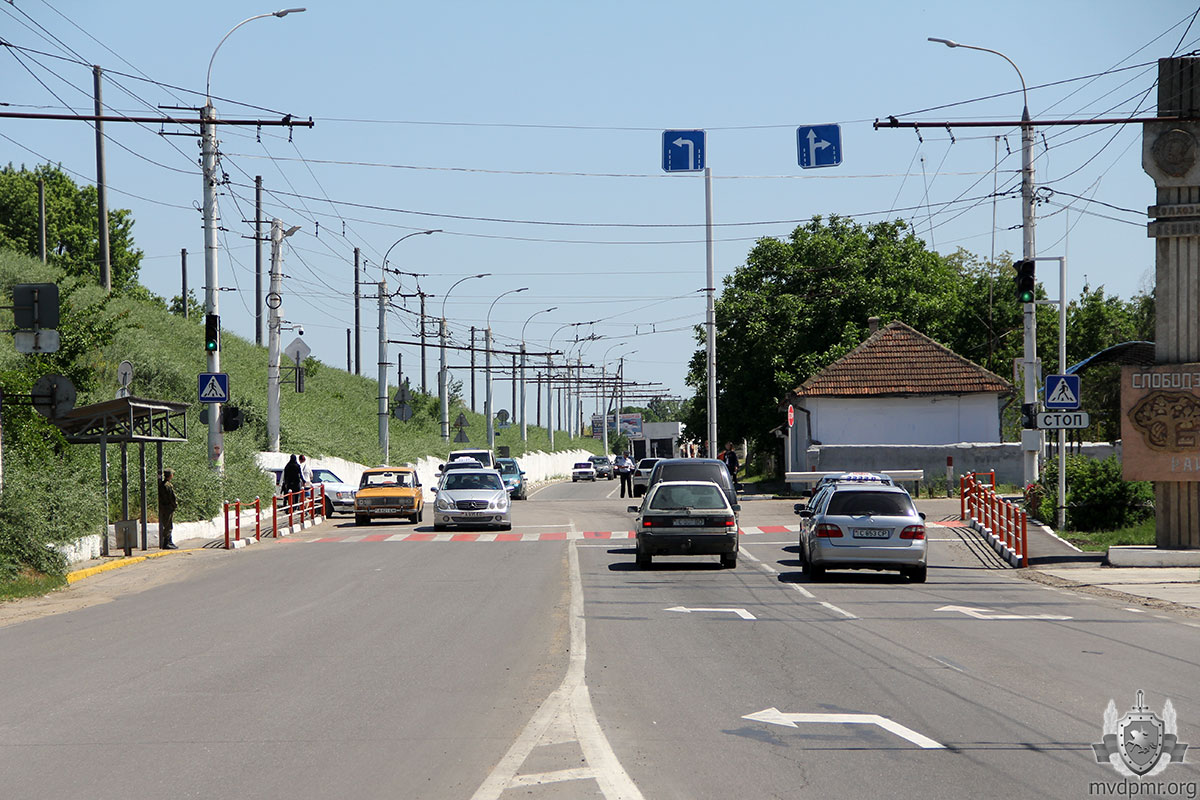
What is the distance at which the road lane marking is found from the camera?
285 inches

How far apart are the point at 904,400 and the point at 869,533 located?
31.7m

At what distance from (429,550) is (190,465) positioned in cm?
857

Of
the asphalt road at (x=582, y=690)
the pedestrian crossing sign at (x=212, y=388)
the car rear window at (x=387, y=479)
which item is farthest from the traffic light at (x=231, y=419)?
the asphalt road at (x=582, y=690)

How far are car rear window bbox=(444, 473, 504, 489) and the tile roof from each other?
19.2 metres

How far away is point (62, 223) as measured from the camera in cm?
7756

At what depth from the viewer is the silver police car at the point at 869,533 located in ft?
67.8

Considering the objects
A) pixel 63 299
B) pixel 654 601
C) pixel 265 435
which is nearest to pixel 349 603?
pixel 654 601

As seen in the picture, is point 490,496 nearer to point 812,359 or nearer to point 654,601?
point 654,601

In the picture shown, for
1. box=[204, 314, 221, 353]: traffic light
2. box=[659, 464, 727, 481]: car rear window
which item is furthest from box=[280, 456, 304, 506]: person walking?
box=[659, 464, 727, 481]: car rear window

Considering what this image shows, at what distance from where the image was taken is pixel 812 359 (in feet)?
196

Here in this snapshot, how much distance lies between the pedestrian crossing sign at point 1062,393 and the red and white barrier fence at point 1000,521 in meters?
2.15

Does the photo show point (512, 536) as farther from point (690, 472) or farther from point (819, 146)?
point (819, 146)

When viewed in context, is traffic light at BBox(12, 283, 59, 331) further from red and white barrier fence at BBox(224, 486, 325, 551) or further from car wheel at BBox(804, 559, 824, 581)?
car wheel at BBox(804, 559, 824, 581)

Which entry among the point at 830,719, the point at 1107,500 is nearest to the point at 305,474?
the point at 1107,500
